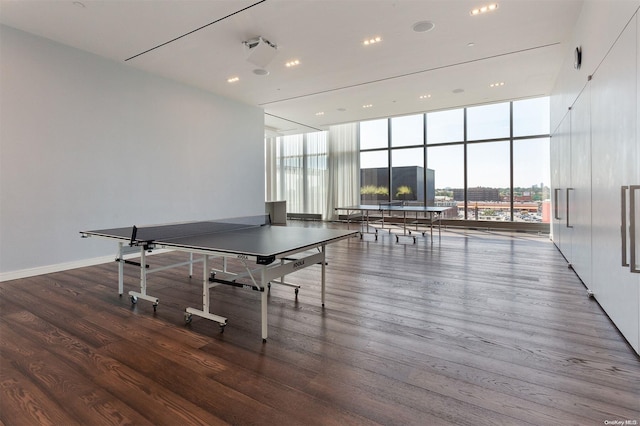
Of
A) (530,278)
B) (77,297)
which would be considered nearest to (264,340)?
(77,297)

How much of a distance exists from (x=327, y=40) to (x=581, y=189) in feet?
12.8

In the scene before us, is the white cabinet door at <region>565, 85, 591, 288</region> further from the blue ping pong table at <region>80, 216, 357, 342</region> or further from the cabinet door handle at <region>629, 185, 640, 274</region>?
the blue ping pong table at <region>80, 216, 357, 342</region>

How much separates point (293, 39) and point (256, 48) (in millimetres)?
583

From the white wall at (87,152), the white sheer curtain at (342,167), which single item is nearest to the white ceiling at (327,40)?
the white wall at (87,152)

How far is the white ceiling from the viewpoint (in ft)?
12.6

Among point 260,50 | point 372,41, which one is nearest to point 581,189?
point 372,41

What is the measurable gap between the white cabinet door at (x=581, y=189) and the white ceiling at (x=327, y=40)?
1.48m

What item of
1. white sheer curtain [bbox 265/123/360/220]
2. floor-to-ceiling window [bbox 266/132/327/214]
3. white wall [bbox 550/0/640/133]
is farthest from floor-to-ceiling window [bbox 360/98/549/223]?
white wall [bbox 550/0/640/133]

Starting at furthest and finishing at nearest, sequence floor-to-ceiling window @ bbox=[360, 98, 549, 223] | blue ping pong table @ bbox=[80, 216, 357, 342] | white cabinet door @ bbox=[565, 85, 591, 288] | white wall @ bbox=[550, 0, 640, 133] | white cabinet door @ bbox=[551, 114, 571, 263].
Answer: floor-to-ceiling window @ bbox=[360, 98, 549, 223] → white cabinet door @ bbox=[551, 114, 571, 263] → white cabinet door @ bbox=[565, 85, 591, 288] → white wall @ bbox=[550, 0, 640, 133] → blue ping pong table @ bbox=[80, 216, 357, 342]

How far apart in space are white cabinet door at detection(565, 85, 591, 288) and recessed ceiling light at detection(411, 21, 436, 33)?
2040 mm

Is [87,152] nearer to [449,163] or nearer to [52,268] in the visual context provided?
[52,268]

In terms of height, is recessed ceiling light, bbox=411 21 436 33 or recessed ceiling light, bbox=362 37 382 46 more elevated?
recessed ceiling light, bbox=362 37 382 46

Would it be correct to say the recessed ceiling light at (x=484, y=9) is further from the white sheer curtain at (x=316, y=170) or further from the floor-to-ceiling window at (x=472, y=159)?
the white sheer curtain at (x=316, y=170)

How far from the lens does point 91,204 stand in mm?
5004
